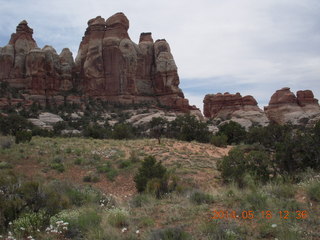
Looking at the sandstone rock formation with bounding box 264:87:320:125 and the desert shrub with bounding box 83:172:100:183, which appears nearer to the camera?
the desert shrub with bounding box 83:172:100:183

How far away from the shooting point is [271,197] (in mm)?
Answer: 6758

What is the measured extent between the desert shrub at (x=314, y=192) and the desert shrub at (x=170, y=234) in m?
3.21

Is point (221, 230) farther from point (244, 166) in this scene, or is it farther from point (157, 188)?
point (244, 166)

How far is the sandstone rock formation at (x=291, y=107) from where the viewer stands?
61684 mm

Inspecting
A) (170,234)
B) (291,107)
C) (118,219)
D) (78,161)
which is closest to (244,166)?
(118,219)

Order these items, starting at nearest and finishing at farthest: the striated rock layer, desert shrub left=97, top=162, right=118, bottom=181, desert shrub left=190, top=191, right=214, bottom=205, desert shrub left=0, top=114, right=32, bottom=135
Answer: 1. desert shrub left=190, top=191, right=214, bottom=205
2. desert shrub left=97, top=162, right=118, bottom=181
3. desert shrub left=0, top=114, right=32, bottom=135
4. the striated rock layer

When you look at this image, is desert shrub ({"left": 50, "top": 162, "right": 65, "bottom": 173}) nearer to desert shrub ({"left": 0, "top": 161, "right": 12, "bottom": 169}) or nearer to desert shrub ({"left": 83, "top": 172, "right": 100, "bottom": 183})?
desert shrub ({"left": 83, "top": 172, "right": 100, "bottom": 183})

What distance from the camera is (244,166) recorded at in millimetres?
12539

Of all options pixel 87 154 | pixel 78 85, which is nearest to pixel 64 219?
pixel 87 154

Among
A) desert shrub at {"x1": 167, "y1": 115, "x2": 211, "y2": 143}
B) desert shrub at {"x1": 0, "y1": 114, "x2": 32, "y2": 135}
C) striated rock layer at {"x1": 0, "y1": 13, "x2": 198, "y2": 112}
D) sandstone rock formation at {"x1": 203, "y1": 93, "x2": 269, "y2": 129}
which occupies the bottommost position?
desert shrub at {"x1": 167, "y1": 115, "x2": 211, "y2": 143}

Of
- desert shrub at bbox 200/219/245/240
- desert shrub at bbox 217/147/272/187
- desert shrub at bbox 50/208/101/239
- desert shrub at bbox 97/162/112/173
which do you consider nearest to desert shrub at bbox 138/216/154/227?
desert shrub at bbox 50/208/101/239

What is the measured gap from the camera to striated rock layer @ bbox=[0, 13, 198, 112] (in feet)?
210
